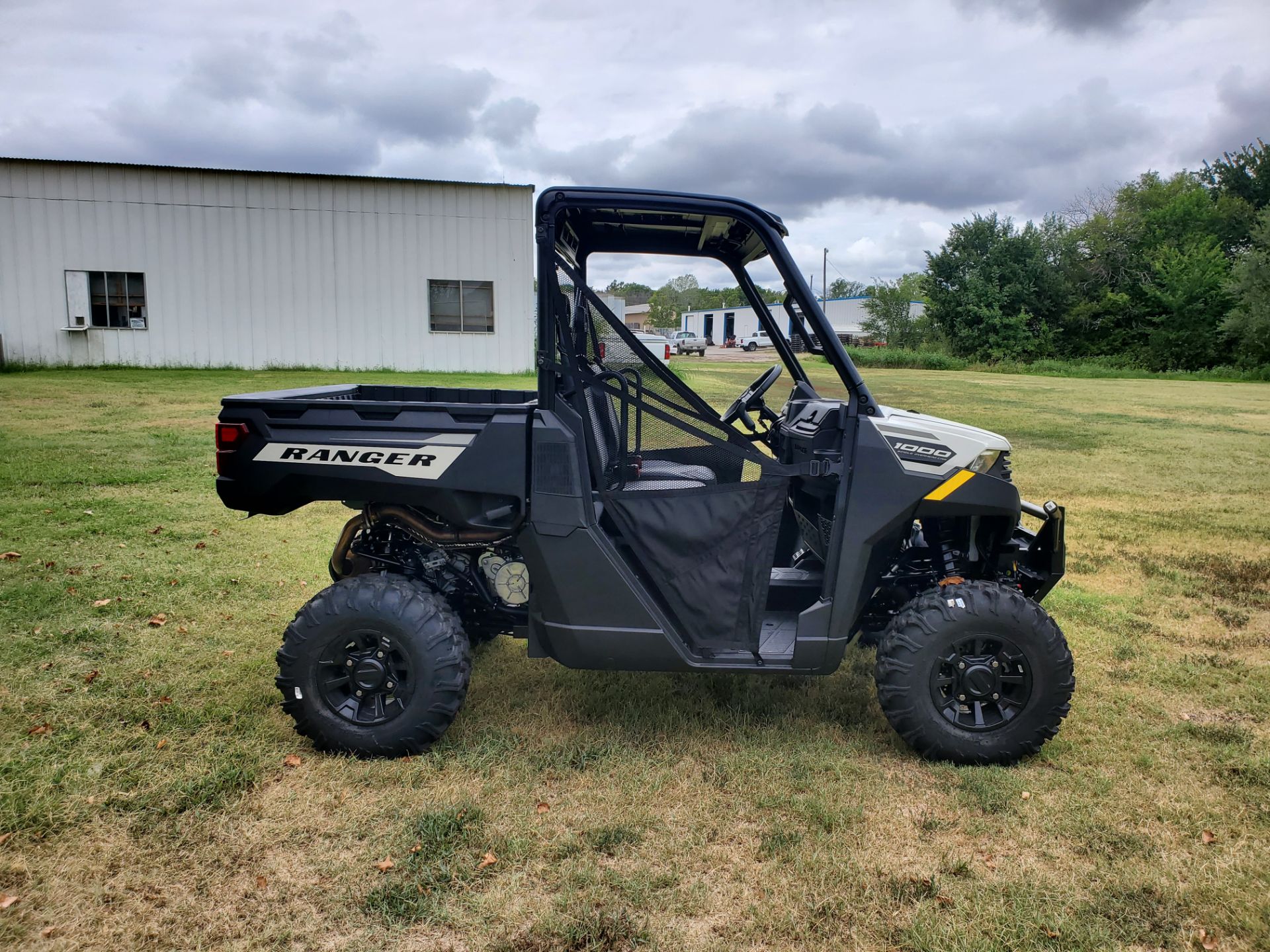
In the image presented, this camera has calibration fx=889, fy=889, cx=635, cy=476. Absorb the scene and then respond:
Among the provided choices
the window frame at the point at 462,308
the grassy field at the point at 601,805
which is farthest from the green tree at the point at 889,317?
the grassy field at the point at 601,805

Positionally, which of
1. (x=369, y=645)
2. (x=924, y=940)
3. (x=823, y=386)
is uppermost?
(x=823, y=386)

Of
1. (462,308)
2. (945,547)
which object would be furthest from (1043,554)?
(462,308)

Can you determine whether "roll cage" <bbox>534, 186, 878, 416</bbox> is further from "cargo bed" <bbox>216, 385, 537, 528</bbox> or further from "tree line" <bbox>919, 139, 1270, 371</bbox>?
"tree line" <bbox>919, 139, 1270, 371</bbox>

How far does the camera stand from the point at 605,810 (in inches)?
119

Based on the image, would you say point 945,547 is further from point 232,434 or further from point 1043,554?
point 232,434

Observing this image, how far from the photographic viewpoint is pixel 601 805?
10.0 ft

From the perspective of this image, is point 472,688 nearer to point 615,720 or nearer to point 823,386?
point 615,720

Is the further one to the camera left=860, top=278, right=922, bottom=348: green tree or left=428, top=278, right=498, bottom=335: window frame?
left=860, top=278, right=922, bottom=348: green tree

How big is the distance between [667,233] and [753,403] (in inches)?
34.5

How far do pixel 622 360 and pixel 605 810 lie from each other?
171cm

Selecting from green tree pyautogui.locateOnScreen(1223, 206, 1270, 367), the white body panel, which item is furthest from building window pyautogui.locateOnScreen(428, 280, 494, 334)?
green tree pyautogui.locateOnScreen(1223, 206, 1270, 367)

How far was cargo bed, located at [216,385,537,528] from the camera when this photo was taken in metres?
3.27

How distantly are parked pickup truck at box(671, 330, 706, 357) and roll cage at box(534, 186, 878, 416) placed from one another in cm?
4284

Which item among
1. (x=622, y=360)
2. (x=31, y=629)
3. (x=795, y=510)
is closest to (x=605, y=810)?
(x=795, y=510)
